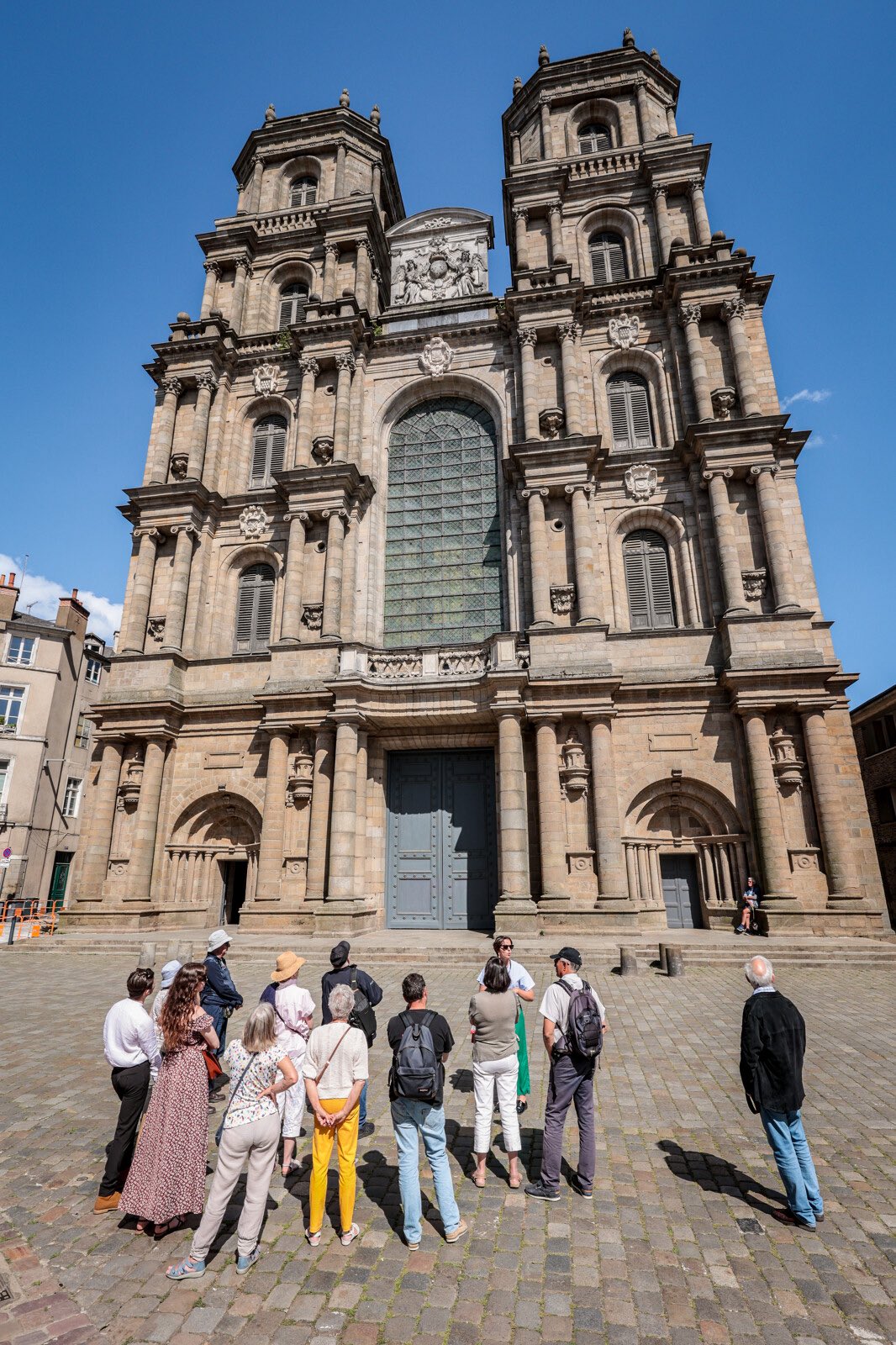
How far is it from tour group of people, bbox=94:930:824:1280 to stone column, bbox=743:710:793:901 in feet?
43.7

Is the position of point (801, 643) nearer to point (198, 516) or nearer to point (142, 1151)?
point (142, 1151)

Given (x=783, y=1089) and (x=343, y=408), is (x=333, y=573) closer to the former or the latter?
(x=343, y=408)

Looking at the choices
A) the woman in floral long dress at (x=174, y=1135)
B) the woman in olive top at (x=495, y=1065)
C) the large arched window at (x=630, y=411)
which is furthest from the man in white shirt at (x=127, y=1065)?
the large arched window at (x=630, y=411)

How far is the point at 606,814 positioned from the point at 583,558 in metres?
7.72

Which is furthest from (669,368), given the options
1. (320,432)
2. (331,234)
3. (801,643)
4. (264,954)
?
(264,954)

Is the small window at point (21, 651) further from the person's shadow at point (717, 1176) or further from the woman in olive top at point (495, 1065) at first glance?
the person's shadow at point (717, 1176)

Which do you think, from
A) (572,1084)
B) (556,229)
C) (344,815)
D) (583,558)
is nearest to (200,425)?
(583,558)

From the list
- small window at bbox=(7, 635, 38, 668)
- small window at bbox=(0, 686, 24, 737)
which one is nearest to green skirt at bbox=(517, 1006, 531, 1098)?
small window at bbox=(0, 686, 24, 737)

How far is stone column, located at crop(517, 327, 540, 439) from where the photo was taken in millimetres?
22125

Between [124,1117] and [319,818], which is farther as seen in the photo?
[319,818]

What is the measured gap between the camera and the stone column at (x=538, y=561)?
789 inches

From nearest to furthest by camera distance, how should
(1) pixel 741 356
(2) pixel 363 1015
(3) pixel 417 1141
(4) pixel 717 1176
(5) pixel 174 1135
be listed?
(3) pixel 417 1141, (5) pixel 174 1135, (4) pixel 717 1176, (2) pixel 363 1015, (1) pixel 741 356

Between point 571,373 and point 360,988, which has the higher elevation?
point 571,373

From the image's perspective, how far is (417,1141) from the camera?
448 centimetres
